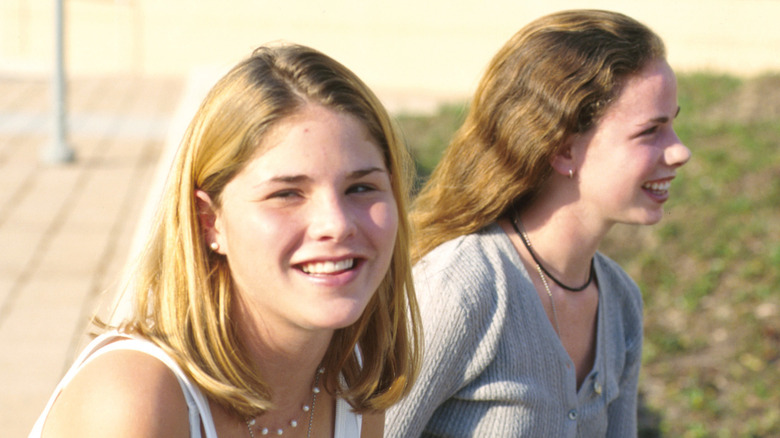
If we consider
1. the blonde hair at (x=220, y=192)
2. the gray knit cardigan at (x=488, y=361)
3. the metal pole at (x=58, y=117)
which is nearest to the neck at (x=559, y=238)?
the gray knit cardigan at (x=488, y=361)

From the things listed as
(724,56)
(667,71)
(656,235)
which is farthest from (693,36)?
(667,71)

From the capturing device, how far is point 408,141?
2461 millimetres

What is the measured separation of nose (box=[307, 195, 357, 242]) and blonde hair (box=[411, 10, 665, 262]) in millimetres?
914

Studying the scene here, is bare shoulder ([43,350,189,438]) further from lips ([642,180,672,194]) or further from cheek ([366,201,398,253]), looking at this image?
lips ([642,180,672,194])

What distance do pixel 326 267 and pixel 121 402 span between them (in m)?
0.44

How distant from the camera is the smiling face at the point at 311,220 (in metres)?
1.81

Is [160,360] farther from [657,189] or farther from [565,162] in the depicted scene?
[657,189]

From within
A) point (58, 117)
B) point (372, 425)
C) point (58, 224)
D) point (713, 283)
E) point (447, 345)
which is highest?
point (447, 345)

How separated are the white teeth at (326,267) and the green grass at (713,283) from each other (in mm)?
1633

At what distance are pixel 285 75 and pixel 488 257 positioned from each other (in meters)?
0.90

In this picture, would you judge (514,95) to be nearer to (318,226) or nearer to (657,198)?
(657,198)

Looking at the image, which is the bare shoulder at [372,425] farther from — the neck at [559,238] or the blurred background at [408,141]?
the blurred background at [408,141]

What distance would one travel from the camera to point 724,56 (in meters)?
13.1

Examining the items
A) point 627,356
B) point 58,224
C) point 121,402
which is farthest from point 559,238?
point 58,224
